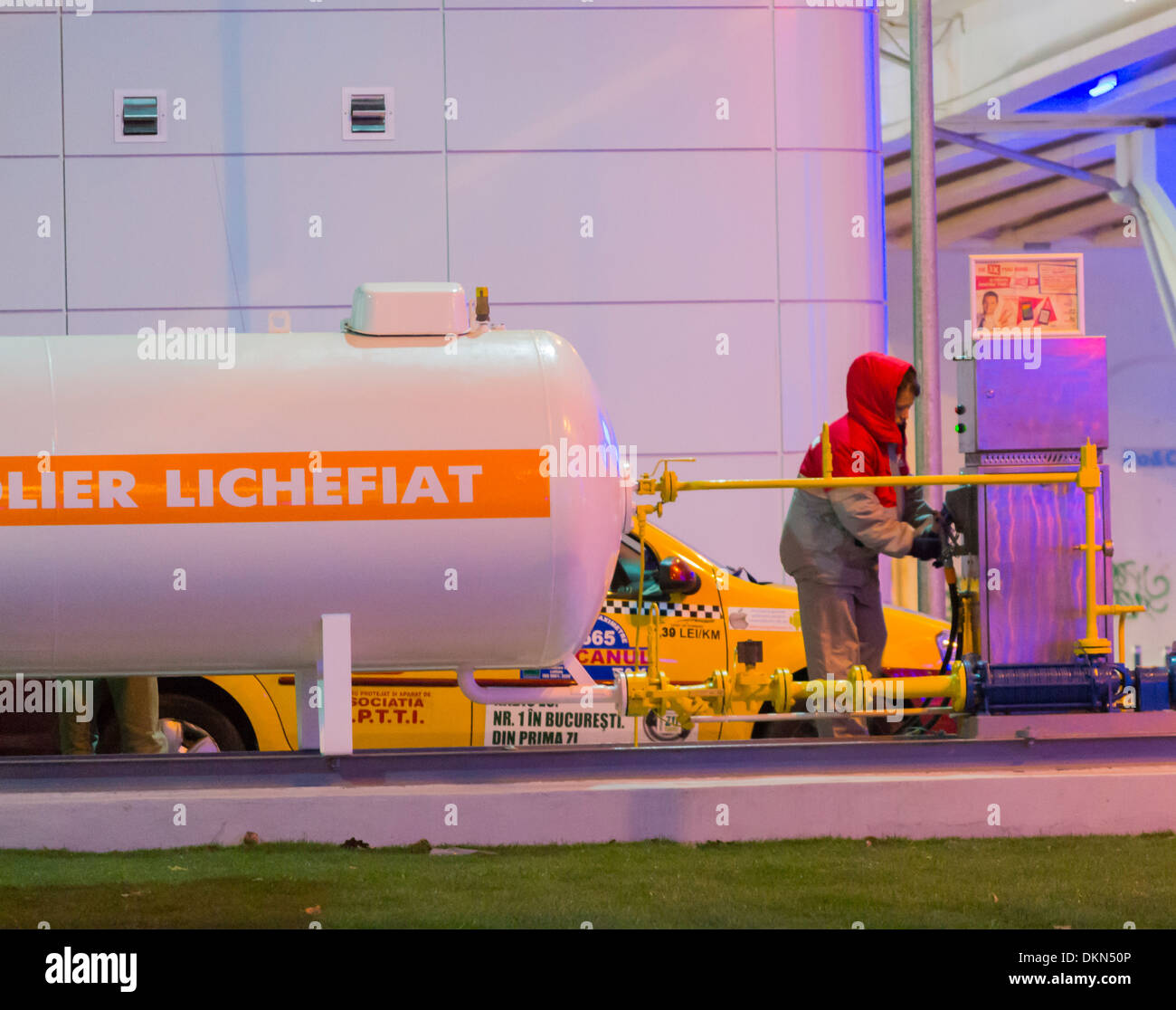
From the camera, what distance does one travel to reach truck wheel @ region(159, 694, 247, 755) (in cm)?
695

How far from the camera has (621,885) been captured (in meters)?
4.65

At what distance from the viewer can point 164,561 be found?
5184 millimetres

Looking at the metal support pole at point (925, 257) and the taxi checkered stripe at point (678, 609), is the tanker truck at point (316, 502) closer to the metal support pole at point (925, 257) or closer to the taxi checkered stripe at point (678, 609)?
the taxi checkered stripe at point (678, 609)

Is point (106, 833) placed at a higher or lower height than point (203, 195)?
lower

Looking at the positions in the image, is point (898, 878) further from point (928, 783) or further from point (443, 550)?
point (443, 550)

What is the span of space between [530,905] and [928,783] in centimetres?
184

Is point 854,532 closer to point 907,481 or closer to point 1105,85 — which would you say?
point 907,481

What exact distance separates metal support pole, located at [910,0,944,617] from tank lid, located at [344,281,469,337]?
6416 millimetres

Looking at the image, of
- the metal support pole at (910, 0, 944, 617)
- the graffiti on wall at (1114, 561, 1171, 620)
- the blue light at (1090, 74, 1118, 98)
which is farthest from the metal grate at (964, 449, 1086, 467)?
the graffiti on wall at (1114, 561, 1171, 620)

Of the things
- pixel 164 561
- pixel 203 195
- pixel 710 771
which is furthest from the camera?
pixel 203 195

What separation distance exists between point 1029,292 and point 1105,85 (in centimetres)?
814

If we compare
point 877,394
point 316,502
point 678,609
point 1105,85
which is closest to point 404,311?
point 316,502
